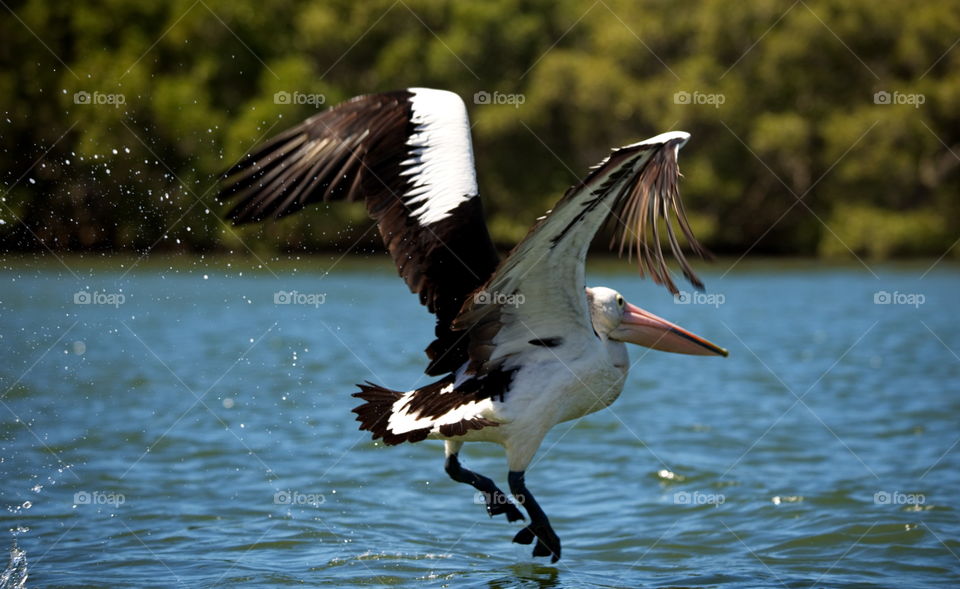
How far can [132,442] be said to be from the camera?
33.1 feet

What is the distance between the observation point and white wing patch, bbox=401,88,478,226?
21.1 feet

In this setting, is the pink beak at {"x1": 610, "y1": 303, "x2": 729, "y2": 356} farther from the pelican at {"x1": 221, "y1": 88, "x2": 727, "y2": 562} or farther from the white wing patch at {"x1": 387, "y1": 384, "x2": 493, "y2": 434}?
the white wing patch at {"x1": 387, "y1": 384, "x2": 493, "y2": 434}

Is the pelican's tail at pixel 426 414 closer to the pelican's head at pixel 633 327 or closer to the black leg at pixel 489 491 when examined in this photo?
the black leg at pixel 489 491

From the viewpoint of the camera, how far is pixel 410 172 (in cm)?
648

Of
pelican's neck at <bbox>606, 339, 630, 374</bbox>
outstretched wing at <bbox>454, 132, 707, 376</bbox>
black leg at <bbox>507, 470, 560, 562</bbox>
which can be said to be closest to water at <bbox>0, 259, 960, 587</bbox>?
black leg at <bbox>507, 470, 560, 562</bbox>

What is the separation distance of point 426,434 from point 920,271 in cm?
2663

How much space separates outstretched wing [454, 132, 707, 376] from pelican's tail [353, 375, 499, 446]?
8.5 inches

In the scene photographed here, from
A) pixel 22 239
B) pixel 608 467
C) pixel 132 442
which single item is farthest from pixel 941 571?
pixel 22 239

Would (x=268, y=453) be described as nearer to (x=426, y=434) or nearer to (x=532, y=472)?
(x=532, y=472)

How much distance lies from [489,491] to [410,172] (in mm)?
1941

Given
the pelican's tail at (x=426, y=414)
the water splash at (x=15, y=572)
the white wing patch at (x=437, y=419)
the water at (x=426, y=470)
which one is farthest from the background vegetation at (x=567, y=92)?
the white wing patch at (x=437, y=419)

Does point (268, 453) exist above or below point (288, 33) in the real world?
below

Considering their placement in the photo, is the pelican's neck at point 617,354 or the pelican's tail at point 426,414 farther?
the pelican's neck at point 617,354

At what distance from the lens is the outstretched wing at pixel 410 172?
6.37 m
